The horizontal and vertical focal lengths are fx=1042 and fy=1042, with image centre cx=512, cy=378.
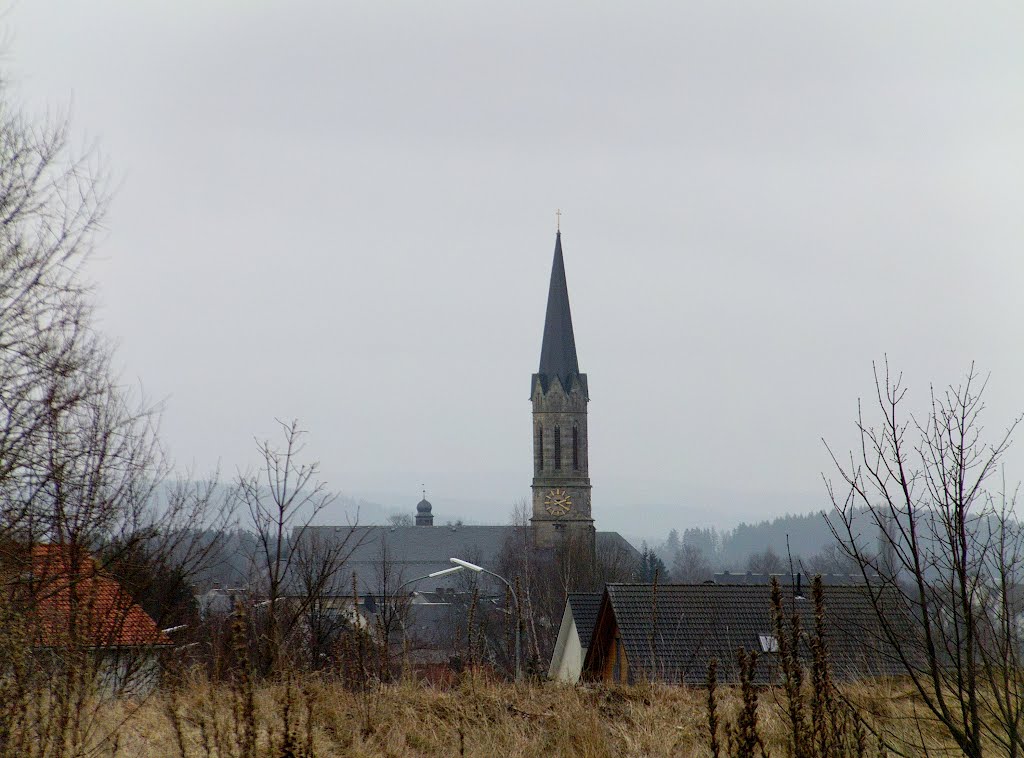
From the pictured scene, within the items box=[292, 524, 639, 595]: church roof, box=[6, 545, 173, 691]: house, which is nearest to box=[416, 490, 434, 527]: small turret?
box=[292, 524, 639, 595]: church roof

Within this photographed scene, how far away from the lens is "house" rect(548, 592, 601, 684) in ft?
78.2

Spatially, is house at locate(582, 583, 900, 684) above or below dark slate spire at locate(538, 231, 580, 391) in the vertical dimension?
below

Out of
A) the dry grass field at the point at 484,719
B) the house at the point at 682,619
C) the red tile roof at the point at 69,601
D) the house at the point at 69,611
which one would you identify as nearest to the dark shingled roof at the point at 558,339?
the house at the point at 682,619

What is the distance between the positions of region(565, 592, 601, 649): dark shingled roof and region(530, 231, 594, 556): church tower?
149 ft

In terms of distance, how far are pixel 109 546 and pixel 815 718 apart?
11.1 meters

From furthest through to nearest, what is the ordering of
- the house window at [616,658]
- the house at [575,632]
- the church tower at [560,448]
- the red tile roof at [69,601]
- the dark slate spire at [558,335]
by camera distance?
1. the church tower at [560,448]
2. the dark slate spire at [558,335]
3. the house at [575,632]
4. the house window at [616,658]
5. the red tile roof at [69,601]

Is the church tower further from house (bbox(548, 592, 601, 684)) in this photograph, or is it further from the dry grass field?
the dry grass field

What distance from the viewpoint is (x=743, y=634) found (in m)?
17.9

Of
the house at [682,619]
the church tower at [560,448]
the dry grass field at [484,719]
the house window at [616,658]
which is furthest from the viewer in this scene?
the church tower at [560,448]

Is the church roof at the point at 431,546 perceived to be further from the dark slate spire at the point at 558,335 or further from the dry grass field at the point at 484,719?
the dry grass field at the point at 484,719

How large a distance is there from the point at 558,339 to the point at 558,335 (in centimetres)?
32

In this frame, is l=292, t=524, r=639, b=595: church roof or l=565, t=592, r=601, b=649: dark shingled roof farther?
l=292, t=524, r=639, b=595: church roof

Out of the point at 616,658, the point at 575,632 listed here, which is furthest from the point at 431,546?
the point at 616,658

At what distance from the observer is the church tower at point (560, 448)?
71.9m
